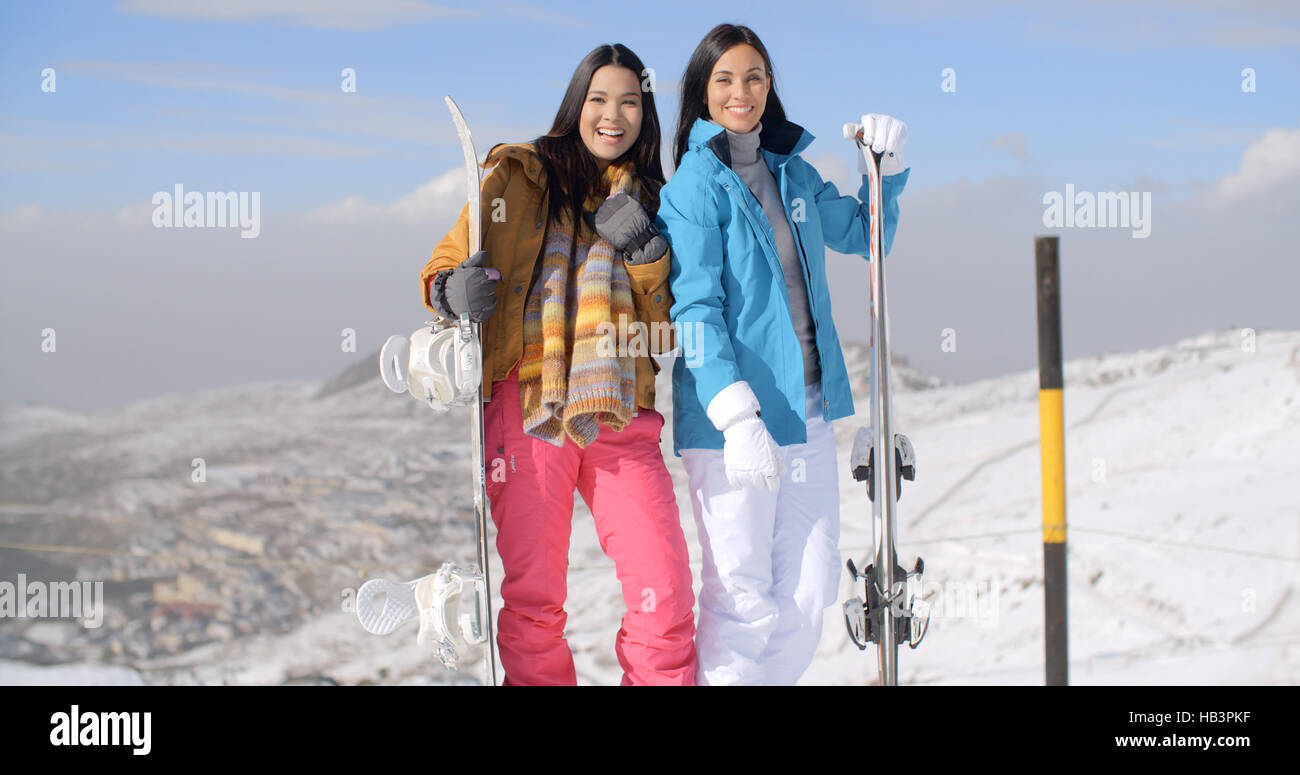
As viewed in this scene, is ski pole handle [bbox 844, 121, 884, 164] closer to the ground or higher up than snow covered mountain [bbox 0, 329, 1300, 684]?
higher up

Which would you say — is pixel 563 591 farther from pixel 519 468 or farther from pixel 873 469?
pixel 873 469

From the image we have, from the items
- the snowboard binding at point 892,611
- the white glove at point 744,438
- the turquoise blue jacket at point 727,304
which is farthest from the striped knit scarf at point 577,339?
the snowboard binding at point 892,611

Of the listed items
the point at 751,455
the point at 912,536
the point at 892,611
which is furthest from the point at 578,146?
the point at 912,536

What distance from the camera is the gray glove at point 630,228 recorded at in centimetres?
245

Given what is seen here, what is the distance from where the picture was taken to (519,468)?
255 centimetres

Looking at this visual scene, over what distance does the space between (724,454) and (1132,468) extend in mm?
4773

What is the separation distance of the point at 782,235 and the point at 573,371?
2.20ft

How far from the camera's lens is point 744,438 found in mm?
2393

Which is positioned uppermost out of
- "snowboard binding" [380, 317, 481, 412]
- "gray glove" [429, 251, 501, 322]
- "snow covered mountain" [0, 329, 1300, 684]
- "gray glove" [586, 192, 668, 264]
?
"gray glove" [586, 192, 668, 264]

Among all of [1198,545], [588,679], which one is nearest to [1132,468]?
[1198,545]

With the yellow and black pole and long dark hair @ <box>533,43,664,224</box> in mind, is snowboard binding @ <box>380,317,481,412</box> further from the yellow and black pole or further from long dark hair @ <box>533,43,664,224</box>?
the yellow and black pole

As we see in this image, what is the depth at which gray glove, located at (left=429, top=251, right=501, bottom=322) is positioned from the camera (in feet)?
7.95

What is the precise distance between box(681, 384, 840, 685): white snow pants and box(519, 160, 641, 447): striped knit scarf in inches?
12.0
